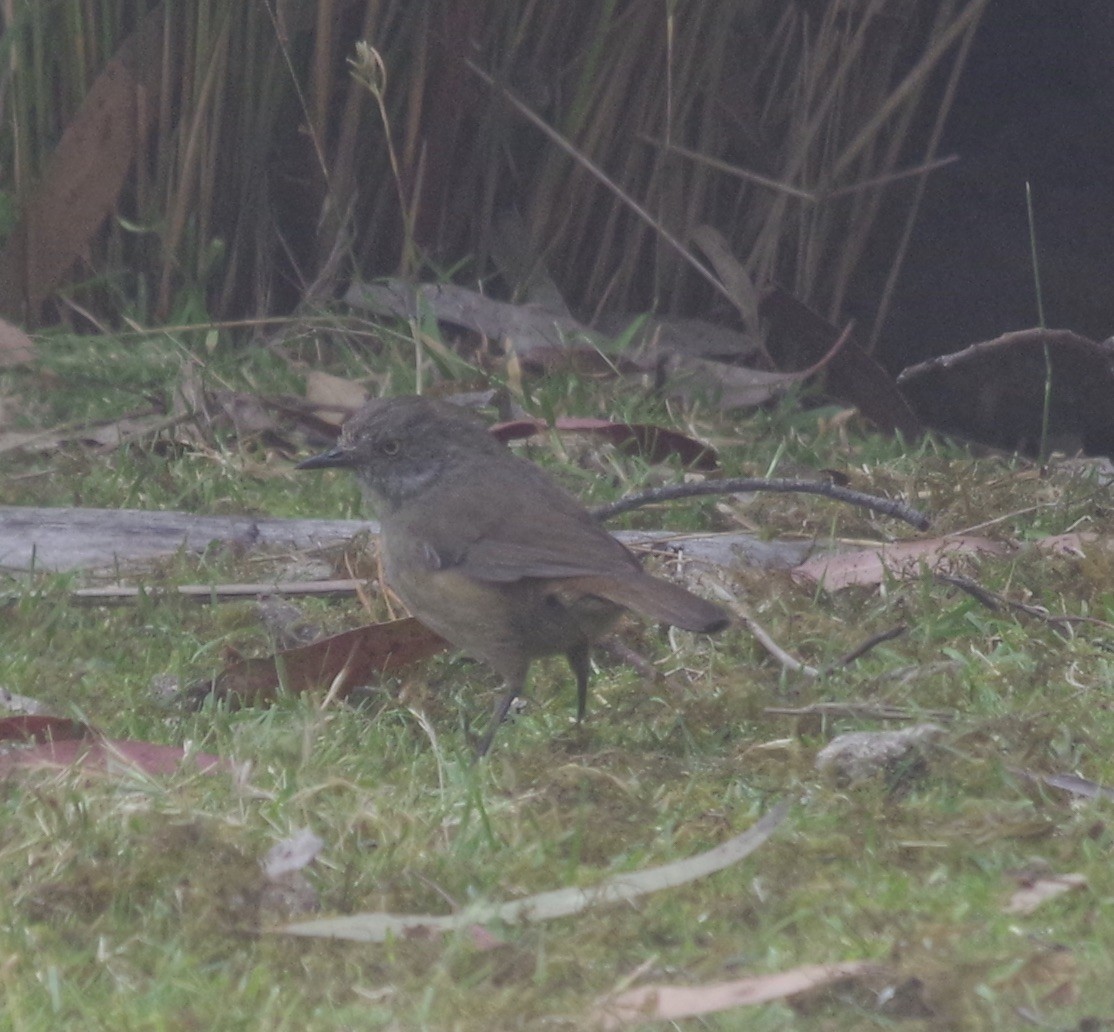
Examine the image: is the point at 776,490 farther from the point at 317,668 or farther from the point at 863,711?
the point at 317,668

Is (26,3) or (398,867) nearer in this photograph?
(398,867)

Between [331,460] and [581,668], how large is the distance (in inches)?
37.8

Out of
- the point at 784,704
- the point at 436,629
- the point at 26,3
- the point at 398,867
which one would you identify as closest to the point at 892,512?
the point at 784,704

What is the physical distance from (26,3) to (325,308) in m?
1.36

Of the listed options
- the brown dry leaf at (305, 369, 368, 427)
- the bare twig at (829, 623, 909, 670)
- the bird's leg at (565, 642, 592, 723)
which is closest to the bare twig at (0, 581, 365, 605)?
the bird's leg at (565, 642, 592, 723)

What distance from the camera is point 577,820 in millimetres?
2877

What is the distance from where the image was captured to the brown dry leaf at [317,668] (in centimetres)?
360

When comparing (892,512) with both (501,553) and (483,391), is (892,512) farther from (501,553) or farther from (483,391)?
(483,391)

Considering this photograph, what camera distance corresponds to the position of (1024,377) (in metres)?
6.47

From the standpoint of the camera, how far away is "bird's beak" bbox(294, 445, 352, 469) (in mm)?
4203

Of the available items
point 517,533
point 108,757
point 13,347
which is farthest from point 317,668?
point 13,347

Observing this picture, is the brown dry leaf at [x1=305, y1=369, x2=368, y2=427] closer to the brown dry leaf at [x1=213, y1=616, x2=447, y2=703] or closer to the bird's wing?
the bird's wing

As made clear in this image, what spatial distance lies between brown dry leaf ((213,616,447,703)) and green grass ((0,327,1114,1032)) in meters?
0.07

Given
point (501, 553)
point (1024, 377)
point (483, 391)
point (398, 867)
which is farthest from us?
point (1024, 377)
